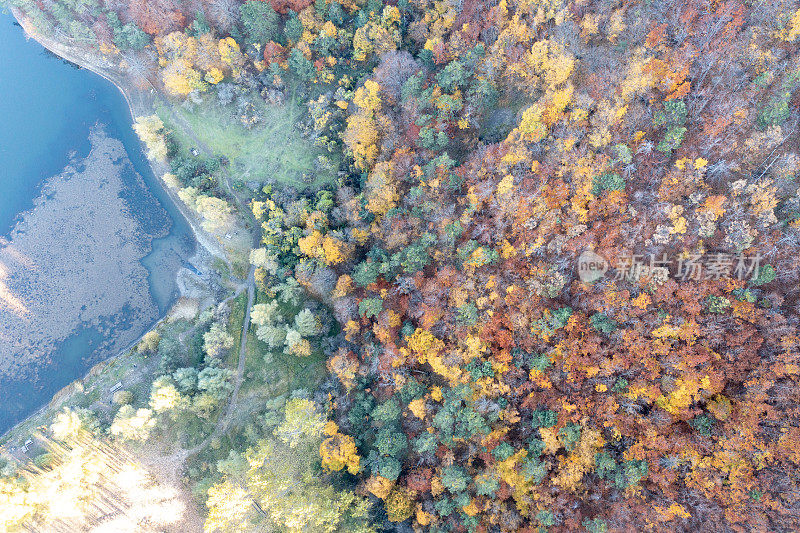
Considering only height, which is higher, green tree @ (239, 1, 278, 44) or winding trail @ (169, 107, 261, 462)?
green tree @ (239, 1, 278, 44)

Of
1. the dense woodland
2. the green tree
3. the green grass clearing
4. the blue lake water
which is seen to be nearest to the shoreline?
the blue lake water

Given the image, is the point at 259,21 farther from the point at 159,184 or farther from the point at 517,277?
the point at 517,277

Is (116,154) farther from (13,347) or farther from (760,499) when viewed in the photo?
(760,499)

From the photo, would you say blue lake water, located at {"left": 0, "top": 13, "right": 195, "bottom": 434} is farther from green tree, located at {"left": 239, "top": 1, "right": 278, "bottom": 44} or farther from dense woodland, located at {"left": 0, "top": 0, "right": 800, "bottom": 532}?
green tree, located at {"left": 239, "top": 1, "right": 278, "bottom": 44}

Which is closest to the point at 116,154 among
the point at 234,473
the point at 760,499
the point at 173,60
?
the point at 173,60

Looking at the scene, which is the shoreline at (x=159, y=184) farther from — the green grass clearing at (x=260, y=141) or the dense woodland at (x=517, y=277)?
the green grass clearing at (x=260, y=141)

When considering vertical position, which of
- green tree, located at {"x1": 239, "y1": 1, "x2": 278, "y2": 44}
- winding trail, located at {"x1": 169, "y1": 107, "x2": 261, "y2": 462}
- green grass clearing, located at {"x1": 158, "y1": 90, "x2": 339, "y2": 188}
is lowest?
winding trail, located at {"x1": 169, "y1": 107, "x2": 261, "y2": 462}
